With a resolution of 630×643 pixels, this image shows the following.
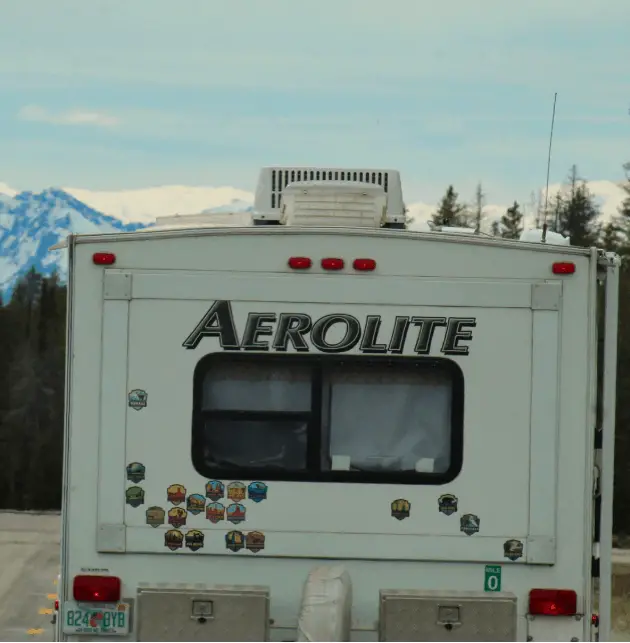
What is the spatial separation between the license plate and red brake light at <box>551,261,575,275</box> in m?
2.20

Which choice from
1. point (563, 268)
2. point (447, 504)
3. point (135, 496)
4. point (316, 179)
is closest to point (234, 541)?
point (135, 496)

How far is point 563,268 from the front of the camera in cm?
528

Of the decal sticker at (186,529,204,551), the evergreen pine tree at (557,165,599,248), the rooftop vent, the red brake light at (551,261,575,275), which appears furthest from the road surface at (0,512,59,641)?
the evergreen pine tree at (557,165,599,248)

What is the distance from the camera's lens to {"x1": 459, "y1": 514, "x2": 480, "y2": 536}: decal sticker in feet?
17.1

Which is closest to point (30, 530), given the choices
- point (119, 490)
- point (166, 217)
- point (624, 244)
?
point (166, 217)

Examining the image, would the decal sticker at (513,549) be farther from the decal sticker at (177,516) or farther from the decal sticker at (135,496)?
the decal sticker at (135,496)

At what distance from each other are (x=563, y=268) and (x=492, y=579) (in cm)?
128

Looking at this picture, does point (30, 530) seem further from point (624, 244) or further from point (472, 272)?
point (624, 244)

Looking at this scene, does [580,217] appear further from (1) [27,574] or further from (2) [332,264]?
(2) [332,264]

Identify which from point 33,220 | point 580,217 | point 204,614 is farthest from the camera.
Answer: point 33,220

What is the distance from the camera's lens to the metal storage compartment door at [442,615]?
5199mm

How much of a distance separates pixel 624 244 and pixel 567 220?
13.2ft

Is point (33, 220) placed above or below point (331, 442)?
above

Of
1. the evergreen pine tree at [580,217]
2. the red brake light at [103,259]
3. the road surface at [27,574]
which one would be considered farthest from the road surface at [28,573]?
the evergreen pine tree at [580,217]
